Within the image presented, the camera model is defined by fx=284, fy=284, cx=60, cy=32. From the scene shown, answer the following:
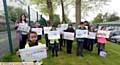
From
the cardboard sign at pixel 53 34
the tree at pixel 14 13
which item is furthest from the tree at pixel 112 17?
the tree at pixel 14 13

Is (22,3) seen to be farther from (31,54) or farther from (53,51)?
(31,54)

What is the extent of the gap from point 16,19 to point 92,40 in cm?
466

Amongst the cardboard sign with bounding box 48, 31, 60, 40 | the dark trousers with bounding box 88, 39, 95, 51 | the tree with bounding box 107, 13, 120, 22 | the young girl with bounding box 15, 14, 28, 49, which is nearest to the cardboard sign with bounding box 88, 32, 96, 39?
the dark trousers with bounding box 88, 39, 95, 51

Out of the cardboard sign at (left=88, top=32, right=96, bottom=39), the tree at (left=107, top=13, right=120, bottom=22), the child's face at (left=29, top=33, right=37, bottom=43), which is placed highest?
the child's face at (left=29, top=33, right=37, bottom=43)

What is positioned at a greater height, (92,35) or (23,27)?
(23,27)

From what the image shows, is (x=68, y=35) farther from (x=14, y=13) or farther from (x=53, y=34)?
(x=14, y=13)

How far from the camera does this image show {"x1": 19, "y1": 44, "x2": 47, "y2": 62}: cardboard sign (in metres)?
7.12

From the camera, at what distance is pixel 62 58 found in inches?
548

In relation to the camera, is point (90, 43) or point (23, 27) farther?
point (90, 43)

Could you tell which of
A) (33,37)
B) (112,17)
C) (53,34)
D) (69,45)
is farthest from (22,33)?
(112,17)

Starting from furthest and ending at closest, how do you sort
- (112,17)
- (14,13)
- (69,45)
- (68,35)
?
(112,17), (69,45), (68,35), (14,13)

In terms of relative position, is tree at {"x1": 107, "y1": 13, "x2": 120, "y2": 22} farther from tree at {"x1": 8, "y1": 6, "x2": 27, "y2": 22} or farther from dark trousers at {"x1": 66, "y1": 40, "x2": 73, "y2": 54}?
tree at {"x1": 8, "y1": 6, "x2": 27, "y2": 22}

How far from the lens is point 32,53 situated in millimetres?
7203

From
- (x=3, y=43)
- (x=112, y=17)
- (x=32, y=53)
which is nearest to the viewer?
(x=32, y=53)
